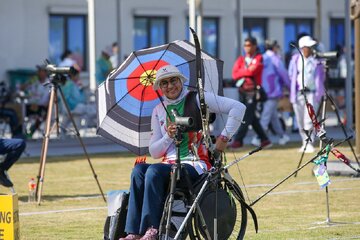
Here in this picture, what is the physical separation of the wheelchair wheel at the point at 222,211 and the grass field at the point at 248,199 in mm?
1283

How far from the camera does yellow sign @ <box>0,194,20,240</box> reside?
9.44m

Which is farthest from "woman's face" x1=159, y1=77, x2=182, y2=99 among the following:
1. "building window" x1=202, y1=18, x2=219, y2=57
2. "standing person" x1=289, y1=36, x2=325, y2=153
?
"building window" x1=202, y1=18, x2=219, y2=57

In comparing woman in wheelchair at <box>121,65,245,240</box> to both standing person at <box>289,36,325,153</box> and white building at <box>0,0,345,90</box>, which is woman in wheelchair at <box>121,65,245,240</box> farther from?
white building at <box>0,0,345,90</box>

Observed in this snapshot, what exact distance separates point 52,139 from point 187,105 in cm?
1489

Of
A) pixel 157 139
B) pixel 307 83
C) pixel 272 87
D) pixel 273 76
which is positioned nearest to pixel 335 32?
pixel 273 76

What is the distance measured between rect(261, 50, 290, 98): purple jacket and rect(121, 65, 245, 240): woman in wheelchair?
12.5 m

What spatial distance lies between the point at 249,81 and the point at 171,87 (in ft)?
39.0

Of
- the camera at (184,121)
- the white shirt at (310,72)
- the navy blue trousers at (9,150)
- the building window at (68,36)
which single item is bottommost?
the navy blue trousers at (9,150)

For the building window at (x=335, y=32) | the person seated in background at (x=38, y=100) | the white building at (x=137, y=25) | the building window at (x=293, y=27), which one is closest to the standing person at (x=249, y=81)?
the person seated in background at (x=38, y=100)

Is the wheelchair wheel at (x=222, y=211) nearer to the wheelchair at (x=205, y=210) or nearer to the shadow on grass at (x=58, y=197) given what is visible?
the wheelchair at (x=205, y=210)

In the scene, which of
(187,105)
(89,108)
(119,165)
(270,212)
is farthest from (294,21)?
(187,105)

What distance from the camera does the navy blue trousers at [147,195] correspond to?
31.2 ft

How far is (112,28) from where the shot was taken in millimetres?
34562

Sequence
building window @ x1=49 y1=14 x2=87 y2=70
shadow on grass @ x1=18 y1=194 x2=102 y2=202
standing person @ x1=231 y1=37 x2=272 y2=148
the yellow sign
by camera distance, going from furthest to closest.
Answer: building window @ x1=49 y1=14 x2=87 y2=70
standing person @ x1=231 y1=37 x2=272 y2=148
shadow on grass @ x1=18 y1=194 x2=102 y2=202
the yellow sign
